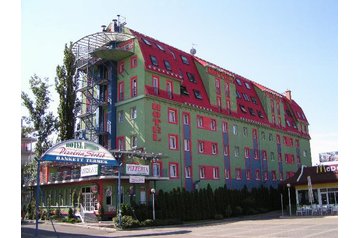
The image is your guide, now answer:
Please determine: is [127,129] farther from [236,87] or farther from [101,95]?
[236,87]

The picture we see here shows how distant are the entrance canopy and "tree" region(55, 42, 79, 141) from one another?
16.3m

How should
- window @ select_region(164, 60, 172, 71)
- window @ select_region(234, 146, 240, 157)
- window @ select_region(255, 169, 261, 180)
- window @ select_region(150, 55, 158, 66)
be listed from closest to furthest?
window @ select_region(150, 55, 158, 66)
window @ select_region(164, 60, 172, 71)
window @ select_region(234, 146, 240, 157)
window @ select_region(255, 169, 261, 180)

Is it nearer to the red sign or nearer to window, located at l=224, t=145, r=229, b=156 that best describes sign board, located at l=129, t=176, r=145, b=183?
the red sign

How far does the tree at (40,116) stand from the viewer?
→ 136ft

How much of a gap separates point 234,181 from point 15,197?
126 ft

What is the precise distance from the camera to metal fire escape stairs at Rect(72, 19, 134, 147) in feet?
118

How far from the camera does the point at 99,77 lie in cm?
3928

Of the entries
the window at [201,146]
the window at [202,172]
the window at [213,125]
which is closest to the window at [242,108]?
the window at [213,125]

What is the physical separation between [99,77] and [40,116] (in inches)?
344

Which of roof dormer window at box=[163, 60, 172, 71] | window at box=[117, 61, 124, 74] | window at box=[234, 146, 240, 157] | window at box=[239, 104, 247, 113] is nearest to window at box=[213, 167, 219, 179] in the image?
window at box=[234, 146, 240, 157]

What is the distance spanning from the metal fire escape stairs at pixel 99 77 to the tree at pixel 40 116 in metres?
3.92

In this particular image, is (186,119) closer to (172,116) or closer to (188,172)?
(172,116)

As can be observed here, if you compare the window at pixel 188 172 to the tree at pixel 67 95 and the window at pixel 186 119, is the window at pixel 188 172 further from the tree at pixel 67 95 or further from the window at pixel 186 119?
the tree at pixel 67 95

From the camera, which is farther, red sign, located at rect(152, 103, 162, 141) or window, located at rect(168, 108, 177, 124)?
window, located at rect(168, 108, 177, 124)
